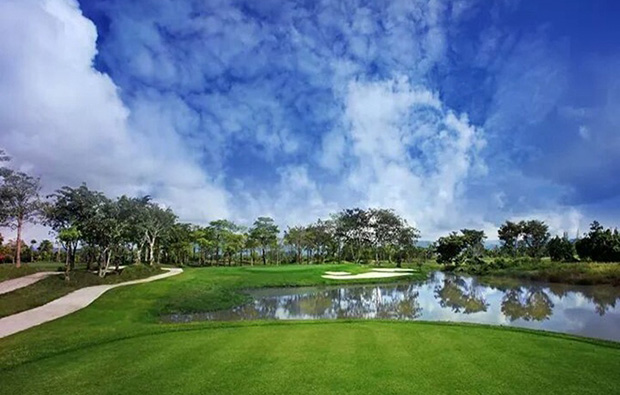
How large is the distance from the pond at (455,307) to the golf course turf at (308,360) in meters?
7.31

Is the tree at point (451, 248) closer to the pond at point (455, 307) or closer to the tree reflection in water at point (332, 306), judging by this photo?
the pond at point (455, 307)

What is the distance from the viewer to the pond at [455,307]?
697 inches

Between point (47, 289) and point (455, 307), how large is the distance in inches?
976

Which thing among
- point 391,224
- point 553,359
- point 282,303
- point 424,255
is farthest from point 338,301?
point 424,255

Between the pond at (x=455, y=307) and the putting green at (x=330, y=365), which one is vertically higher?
the putting green at (x=330, y=365)

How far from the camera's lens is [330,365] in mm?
7426

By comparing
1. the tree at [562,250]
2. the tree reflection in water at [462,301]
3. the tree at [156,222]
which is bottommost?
the tree reflection in water at [462,301]

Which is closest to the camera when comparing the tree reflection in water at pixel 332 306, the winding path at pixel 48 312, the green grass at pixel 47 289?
the winding path at pixel 48 312

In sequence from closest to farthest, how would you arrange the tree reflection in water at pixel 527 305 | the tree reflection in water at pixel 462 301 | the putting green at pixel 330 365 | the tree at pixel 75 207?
the putting green at pixel 330 365
the tree reflection in water at pixel 527 305
the tree reflection in water at pixel 462 301
the tree at pixel 75 207

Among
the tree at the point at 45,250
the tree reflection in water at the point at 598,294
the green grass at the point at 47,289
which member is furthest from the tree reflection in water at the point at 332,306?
the tree at the point at 45,250

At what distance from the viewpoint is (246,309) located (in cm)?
2184

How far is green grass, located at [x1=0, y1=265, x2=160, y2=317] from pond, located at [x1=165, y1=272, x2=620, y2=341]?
6.89m

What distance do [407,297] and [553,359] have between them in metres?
20.4

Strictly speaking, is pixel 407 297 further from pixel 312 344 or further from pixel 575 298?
pixel 312 344
